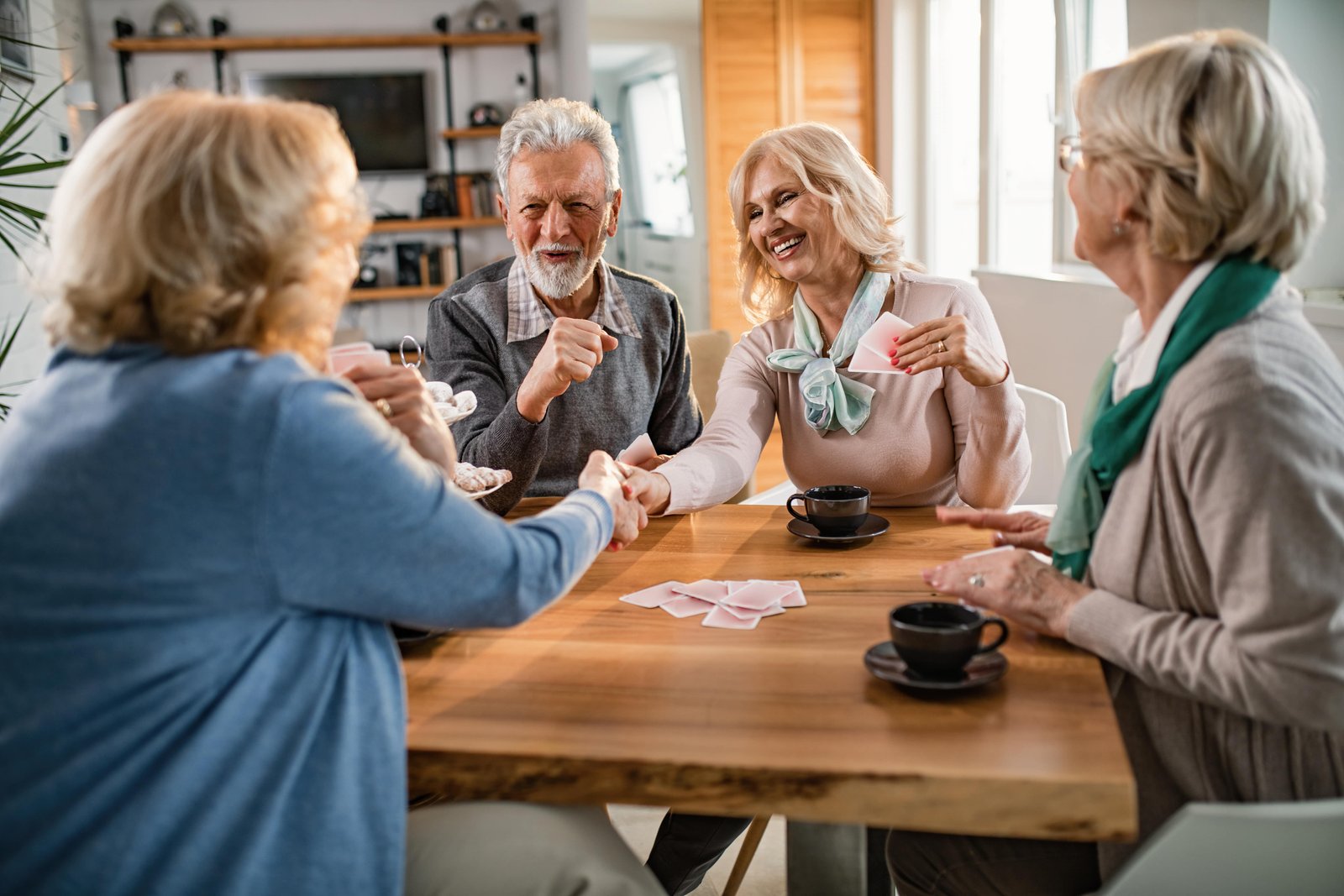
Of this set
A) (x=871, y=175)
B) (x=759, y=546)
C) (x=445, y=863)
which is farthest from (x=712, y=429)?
(x=445, y=863)

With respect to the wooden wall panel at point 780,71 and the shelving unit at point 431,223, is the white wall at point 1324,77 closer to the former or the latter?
the wooden wall panel at point 780,71

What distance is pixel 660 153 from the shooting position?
7184 mm

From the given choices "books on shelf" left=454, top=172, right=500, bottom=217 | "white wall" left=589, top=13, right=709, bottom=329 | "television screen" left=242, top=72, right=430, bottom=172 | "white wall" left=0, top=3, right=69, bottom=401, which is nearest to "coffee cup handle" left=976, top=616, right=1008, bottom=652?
"white wall" left=0, top=3, right=69, bottom=401

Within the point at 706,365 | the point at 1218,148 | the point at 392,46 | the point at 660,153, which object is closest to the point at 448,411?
the point at 1218,148

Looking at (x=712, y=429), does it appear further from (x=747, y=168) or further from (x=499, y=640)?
(x=499, y=640)

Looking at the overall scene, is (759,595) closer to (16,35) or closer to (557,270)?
(557,270)

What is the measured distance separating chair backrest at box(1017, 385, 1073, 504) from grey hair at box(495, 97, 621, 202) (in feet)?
3.45

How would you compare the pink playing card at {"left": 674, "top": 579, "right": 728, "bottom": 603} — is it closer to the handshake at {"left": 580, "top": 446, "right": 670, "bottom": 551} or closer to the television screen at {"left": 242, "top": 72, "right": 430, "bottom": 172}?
the handshake at {"left": 580, "top": 446, "right": 670, "bottom": 551}

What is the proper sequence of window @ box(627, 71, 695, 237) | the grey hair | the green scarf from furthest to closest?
window @ box(627, 71, 695, 237), the grey hair, the green scarf

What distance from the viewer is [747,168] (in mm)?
2211

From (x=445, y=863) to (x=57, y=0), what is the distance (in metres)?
7.11

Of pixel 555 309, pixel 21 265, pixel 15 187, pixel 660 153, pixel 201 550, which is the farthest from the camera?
pixel 660 153

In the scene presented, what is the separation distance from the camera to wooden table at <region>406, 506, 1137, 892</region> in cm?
100

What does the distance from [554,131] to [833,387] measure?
2.65ft
